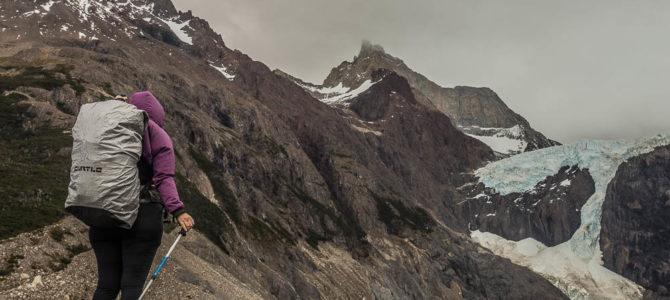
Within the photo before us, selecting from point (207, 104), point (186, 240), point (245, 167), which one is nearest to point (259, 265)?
point (186, 240)

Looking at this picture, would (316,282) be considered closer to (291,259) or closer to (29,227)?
(291,259)

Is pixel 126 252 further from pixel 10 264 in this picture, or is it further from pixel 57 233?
pixel 57 233

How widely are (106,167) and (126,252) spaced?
1.33m

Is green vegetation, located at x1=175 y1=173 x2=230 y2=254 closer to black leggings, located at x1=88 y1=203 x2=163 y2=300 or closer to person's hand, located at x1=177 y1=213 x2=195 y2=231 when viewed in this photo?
black leggings, located at x1=88 y1=203 x2=163 y2=300

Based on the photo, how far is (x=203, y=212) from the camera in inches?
3770

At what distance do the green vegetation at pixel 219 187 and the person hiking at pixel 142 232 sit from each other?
370ft

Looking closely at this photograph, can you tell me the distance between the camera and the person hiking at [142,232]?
6934 mm

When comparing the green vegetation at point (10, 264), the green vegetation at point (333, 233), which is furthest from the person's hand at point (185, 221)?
the green vegetation at point (333, 233)

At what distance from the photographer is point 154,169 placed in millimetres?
7160

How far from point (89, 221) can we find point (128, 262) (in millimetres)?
833

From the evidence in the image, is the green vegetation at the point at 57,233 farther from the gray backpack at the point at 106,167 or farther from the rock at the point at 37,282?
the gray backpack at the point at 106,167

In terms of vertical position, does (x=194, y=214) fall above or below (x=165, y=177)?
below

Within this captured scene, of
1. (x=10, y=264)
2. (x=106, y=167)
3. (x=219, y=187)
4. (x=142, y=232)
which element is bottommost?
(x=219, y=187)

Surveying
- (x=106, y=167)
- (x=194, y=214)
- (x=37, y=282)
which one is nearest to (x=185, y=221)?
(x=106, y=167)
